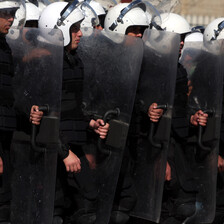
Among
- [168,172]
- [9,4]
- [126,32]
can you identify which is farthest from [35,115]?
[168,172]

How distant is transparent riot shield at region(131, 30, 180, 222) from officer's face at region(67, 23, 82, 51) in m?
0.59

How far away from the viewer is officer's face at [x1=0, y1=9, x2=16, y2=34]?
5.42m

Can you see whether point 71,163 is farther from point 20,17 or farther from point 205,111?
point 205,111

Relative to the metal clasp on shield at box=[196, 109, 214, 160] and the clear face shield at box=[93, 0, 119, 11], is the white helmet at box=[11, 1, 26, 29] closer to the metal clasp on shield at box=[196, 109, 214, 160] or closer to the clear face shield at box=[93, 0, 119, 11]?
the metal clasp on shield at box=[196, 109, 214, 160]

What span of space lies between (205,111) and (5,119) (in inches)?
79.6

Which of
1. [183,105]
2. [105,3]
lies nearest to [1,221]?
[183,105]

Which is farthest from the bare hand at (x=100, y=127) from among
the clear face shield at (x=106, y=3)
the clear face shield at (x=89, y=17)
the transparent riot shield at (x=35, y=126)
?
the clear face shield at (x=106, y=3)

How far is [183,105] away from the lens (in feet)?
22.4

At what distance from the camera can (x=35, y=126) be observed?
17.9 feet

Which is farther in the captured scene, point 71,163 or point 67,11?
point 67,11

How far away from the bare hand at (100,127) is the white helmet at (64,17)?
1.97 feet

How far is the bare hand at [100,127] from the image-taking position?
5891 millimetres

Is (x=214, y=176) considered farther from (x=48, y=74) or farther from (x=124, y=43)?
(x=48, y=74)

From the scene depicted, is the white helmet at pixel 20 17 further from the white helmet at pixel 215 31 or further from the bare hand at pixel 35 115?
the white helmet at pixel 215 31
